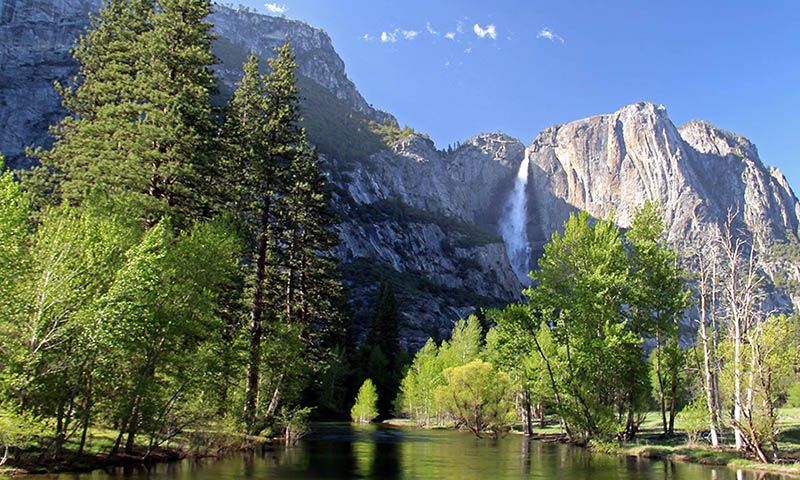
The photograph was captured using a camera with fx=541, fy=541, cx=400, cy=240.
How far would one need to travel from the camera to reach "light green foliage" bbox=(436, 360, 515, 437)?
A: 5231cm

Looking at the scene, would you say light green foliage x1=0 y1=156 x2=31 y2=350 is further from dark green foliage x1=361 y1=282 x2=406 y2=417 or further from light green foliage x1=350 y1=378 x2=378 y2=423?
dark green foliage x1=361 y1=282 x2=406 y2=417

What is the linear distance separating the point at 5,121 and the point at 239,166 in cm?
14351

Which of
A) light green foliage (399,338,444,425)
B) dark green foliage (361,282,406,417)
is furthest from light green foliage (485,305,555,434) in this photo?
dark green foliage (361,282,406,417)

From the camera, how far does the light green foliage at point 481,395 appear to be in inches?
2060

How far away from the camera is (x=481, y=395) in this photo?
5247 cm

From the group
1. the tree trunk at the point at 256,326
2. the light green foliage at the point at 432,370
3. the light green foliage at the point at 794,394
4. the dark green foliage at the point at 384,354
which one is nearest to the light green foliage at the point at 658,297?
the tree trunk at the point at 256,326

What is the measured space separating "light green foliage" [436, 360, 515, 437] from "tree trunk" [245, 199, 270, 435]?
24404 mm

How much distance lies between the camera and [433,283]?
544ft

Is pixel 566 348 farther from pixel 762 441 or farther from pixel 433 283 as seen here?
pixel 433 283

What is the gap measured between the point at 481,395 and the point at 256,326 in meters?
28.0

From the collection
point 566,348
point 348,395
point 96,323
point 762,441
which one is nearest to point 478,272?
point 348,395

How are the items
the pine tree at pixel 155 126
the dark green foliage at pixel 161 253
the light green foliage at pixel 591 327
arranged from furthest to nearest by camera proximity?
the light green foliage at pixel 591 327, the pine tree at pixel 155 126, the dark green foliage at pixel 161 253

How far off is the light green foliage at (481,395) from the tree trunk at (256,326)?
2440 centimetres

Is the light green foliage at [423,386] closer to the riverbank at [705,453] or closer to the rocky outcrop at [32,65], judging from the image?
the riverbank at [705,453]
